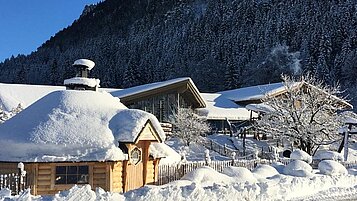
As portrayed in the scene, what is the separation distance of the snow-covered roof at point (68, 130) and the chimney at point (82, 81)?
137cm

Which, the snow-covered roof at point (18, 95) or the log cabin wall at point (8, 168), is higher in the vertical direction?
the snow-covered roof at point (18, 95)

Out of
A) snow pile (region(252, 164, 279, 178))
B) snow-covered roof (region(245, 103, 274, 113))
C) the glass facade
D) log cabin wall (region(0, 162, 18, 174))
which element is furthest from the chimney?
snow-covered roof (region(245, 103, 274, 113))

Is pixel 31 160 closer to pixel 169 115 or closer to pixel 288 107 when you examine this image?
pixel 288 107

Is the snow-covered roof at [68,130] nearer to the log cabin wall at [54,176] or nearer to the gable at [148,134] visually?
the gable at [148,134]

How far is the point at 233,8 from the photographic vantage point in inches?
5423

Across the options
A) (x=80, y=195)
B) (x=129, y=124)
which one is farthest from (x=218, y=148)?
(x=80, y=195)

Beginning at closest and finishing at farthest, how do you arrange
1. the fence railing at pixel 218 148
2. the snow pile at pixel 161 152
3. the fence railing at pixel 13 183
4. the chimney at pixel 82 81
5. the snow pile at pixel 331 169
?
the fence railing at pixel 13 183 → the snow pile at pixel 161 152 → the chimney at pixel 82 81 → the snow pile at pixel 331 169 → the fence railing at pixel 218 148

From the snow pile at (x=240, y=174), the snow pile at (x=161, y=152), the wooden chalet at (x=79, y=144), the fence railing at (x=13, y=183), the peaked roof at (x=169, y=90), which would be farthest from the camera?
the peaked roof at (x=169, y=90)

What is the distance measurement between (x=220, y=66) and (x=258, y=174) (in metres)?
86.2

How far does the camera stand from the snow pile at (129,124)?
772 inches

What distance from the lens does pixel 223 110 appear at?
50.1m

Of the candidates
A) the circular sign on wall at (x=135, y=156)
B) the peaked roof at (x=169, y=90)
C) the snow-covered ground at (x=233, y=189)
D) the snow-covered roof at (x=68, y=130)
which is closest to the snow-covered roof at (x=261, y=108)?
the peaked roof at (x=169, y=90)

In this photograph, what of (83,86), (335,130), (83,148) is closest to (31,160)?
(83,148)

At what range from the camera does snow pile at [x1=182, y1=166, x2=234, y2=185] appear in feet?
66.6
